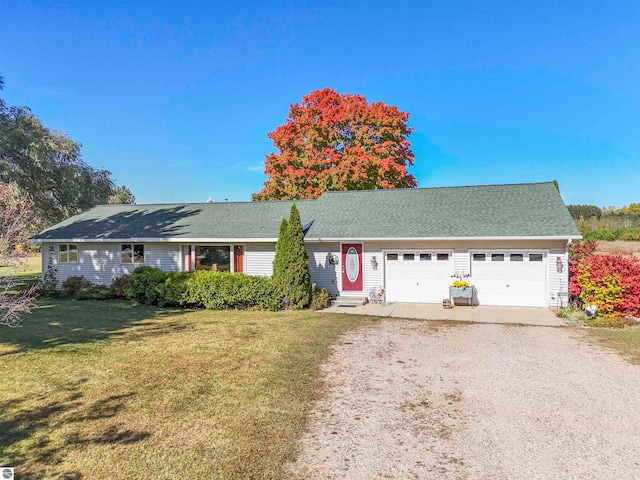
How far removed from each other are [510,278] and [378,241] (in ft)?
15.5

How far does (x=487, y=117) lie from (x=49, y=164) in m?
24.7

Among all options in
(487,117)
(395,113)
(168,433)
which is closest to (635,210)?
(487,117)

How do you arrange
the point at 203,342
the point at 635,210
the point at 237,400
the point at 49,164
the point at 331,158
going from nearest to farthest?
the point at 237,400 → the point at 203,342 → the point at 49,164 → the point at 331,158 → the point at 635,210

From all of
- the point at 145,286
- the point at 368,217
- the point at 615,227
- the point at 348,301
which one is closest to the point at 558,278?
the point at 368,217

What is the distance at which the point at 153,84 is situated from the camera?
17422 mm

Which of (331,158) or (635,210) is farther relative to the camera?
(635,210)

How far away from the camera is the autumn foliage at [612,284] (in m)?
10.6

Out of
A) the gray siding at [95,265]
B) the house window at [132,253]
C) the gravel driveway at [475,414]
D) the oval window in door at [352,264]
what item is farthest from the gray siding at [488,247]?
the gray siding at [95,265]

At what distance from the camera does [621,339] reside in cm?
861

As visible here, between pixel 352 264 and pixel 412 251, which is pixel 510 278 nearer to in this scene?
pixel 412 251

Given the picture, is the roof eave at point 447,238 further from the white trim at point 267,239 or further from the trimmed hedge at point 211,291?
the trimmed hedge at point 211,291

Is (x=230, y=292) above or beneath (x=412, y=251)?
beneath

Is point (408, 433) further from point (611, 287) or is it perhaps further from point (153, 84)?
point (153, 84)

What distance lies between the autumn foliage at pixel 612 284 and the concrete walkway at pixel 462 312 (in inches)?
50.5
